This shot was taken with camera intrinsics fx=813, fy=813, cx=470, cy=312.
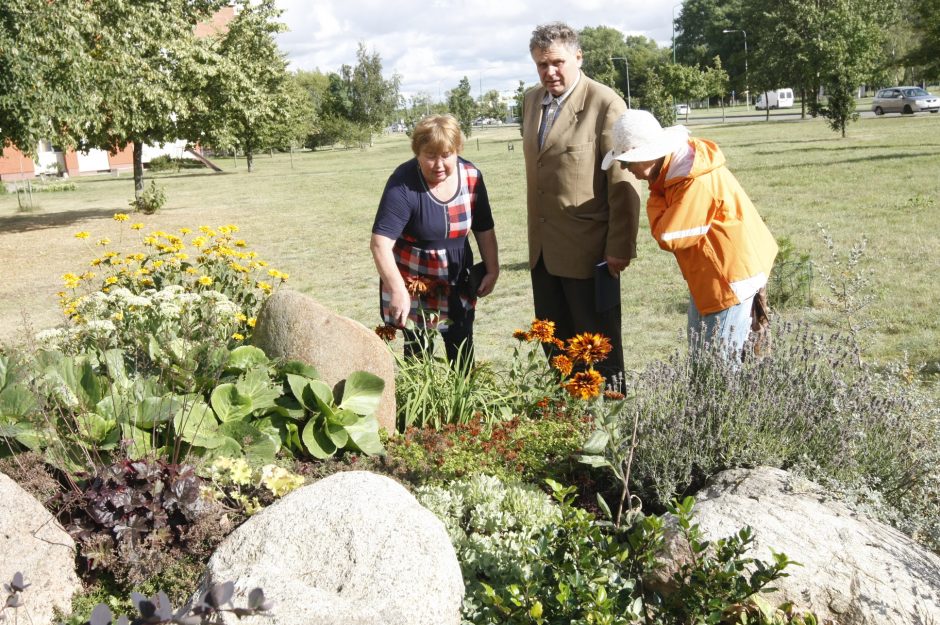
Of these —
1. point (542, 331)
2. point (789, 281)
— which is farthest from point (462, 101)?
point (542, 331)

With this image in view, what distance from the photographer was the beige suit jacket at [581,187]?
429cm

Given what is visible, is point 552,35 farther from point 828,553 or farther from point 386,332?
point 828,553

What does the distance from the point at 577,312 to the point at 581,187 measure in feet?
2.31

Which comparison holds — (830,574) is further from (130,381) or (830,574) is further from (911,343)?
(911,343)

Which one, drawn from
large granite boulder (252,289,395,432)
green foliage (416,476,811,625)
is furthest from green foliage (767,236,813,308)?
green foliage (416,476,811,625)

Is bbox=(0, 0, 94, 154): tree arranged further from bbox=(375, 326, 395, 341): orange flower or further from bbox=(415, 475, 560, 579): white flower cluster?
bbox=(415, 475, 560, 579): white flower cluster

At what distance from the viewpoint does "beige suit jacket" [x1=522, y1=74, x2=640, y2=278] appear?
429 centimetres

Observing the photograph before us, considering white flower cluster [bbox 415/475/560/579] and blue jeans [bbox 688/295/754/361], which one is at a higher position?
blue jeans [bbox 688/295/754/361]

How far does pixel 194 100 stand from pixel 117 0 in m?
2.89

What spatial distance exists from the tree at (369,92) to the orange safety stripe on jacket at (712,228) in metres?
61.6

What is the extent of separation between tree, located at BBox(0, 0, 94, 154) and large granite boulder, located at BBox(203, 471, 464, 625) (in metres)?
13.8

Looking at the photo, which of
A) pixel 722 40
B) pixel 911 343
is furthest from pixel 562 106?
pixel 722 40

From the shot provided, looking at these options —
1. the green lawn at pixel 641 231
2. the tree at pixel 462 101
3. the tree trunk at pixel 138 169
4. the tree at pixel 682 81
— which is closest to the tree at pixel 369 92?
the tree at pixel 462 101

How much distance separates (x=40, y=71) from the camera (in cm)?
1431
